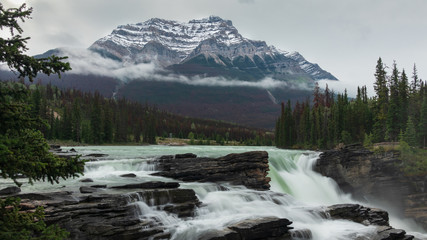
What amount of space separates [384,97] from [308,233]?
6724cm

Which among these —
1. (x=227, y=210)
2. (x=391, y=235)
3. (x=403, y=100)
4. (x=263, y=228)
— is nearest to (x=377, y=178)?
(x=391, y=235)

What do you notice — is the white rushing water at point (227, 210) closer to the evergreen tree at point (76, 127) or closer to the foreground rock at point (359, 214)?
the foreground rock at point (359, 214)

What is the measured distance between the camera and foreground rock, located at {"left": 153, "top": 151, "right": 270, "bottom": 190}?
30281mm

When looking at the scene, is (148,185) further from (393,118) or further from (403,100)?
(403,100)

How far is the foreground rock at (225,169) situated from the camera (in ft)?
99.3

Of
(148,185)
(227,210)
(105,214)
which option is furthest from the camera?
(148,185)

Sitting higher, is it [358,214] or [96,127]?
[96,127]

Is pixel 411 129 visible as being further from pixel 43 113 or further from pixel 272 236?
pixel 43 113

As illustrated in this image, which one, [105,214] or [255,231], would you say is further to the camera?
[255,231]

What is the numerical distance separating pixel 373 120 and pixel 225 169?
60.3m

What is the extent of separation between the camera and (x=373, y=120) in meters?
76.0

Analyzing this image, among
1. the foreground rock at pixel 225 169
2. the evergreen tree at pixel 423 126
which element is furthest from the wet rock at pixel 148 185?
the evergreen tree at pixel 423 126

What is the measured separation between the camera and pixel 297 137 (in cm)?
11088

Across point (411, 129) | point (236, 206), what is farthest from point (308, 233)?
point (411, 129)
